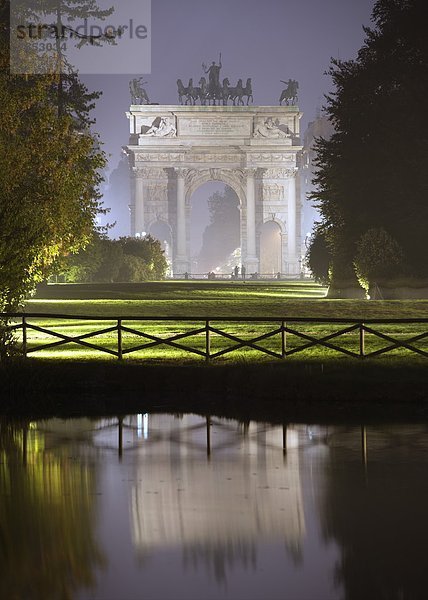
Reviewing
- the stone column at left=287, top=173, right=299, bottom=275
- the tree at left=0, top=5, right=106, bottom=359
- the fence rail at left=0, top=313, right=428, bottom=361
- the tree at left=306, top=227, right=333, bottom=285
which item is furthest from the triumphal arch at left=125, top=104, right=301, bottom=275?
the tree at left=0, top=5, right=106, bottom=359

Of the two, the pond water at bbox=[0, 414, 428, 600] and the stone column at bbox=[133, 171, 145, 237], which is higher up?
the stone column at bbox=[133, 171, 145, 237]

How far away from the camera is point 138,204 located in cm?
13662

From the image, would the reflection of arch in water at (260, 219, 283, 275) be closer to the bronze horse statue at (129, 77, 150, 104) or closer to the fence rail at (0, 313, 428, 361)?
the bronze horse statue at (129, 77, 150, 104)

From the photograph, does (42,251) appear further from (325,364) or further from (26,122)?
(325,364)

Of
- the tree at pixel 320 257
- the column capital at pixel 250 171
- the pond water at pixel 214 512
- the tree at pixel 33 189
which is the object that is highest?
the column capital at pixel 250 171

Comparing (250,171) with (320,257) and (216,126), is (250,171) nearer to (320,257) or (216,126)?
(216,126)

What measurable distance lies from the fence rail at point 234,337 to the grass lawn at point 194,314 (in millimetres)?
112

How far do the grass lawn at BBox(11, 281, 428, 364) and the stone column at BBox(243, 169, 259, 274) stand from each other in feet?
238

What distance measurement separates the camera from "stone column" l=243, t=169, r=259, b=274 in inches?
5271

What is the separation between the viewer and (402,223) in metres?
53.0

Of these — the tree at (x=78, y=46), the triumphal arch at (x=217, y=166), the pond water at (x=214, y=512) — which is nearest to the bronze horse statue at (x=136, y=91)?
the triumphal arch at (x=217, y=166)

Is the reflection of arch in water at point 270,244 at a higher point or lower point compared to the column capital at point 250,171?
lower

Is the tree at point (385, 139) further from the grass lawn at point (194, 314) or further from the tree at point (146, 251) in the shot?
the tree at point (146, 251)

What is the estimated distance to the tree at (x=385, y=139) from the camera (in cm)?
5175
